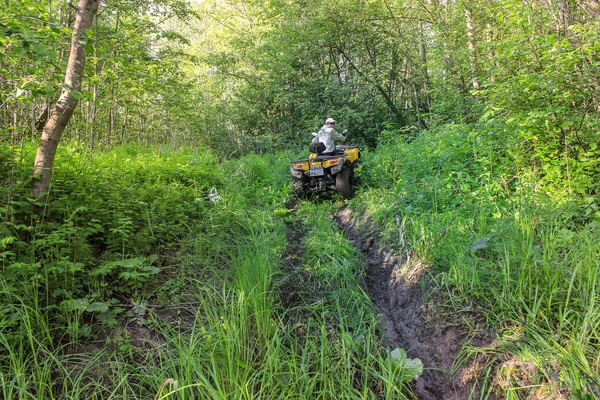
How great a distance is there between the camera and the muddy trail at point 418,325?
74.7 inches

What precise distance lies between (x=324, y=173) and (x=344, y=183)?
40 cm

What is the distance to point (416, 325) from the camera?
238 cm

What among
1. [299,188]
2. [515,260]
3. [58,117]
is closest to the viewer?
[515,260]

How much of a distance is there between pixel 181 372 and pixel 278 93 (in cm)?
1214

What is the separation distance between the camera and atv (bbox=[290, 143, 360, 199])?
5527mm

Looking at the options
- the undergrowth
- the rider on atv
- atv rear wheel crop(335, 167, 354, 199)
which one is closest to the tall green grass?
the undergrowth

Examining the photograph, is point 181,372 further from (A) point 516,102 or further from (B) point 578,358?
(A) point 516,102

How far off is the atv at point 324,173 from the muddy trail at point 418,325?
2244 millimetres

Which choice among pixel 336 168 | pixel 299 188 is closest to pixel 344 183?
pixel 336 168

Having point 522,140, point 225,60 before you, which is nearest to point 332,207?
point 522,140

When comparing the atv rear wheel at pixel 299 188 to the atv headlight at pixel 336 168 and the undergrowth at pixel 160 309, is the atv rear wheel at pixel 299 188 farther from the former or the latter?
the undergrowth at pixel 160 309

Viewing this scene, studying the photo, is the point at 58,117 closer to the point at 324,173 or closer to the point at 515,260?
the point at 515,260

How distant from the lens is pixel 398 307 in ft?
8.66

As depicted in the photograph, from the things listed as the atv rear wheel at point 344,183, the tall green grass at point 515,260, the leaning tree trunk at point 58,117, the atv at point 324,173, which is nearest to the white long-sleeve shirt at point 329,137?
the atv at point 324,173
